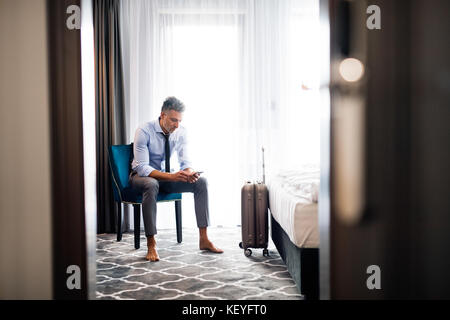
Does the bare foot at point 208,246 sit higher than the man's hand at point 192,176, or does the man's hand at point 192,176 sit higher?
the man's hand at point 192,176

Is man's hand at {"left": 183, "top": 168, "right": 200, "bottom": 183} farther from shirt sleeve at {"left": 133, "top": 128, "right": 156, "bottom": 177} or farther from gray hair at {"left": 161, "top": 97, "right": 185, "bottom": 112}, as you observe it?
gray hair at {"left": 161, "top": 97, "right": 185, "bottom": 112}

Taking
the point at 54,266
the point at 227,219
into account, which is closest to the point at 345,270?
the point at 54,266

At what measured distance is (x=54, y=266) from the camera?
5.43ft

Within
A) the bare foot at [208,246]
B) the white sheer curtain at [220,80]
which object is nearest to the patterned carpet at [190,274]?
the bare foot at [208,246]

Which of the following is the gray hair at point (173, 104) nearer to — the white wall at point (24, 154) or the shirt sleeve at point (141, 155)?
the shirt sleeve at point (141, 155)

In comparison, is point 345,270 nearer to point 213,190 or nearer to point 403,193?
point 403,193

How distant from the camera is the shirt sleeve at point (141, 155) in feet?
11.3

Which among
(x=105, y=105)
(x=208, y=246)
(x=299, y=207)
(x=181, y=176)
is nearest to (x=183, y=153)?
(x=181, y=176)

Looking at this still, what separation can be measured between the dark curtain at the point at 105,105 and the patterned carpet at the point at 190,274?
57cm

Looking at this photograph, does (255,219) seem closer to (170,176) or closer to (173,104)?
(170,176)

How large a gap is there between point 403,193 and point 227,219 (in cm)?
314

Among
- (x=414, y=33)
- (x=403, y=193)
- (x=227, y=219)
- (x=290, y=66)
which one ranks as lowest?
(x=227, y=219)

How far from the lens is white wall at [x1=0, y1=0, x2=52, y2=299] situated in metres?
1.66
